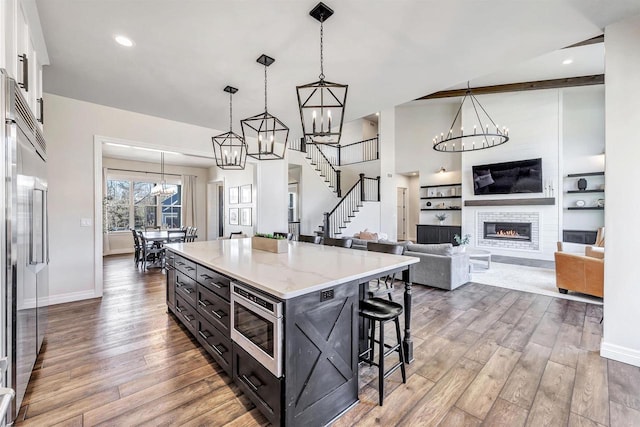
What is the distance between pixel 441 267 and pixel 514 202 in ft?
15.2

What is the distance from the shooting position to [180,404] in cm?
192

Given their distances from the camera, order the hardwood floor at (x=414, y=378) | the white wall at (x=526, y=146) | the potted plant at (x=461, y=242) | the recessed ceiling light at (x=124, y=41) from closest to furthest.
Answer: the hardwood floor at (x=414, y=378) < the recessed ceiling light at (x=124, y=41) < the potted plant at (x=461, y=242) < the white wall at (x=526, y=146)

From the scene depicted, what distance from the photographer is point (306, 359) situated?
164 cm

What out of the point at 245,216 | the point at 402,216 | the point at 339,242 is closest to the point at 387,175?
the point at 402,216

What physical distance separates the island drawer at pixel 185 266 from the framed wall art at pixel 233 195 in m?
5.30

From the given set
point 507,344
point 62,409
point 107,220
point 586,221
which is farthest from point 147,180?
point 586,221

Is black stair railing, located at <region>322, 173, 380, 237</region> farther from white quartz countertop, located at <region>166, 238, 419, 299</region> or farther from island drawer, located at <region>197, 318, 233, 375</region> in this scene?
island drawer, located at <region>197, 318, 233, 375</region>

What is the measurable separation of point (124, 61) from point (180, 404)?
3.37 meters

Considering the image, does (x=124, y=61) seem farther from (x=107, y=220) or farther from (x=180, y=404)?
(x=107, y=220)

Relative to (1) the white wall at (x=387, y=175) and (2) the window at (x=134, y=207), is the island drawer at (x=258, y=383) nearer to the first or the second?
(1) the white wall at (x=387, y=175)

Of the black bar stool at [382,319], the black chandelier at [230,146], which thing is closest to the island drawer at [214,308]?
the black bar stool at [382,319]

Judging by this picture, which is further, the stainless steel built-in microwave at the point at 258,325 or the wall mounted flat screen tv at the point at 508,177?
the wall mounted flat screen tv at the point at 508,177

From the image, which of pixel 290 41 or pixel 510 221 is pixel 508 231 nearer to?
pixel 510 221

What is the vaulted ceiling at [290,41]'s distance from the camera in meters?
2.25
